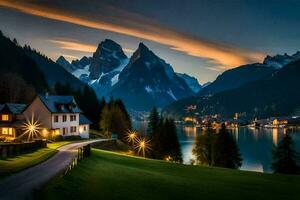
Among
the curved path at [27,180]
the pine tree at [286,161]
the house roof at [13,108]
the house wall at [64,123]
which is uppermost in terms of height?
the house roof at [13,108]

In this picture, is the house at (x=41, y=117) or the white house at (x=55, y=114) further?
the white house at (x=55, y=114)

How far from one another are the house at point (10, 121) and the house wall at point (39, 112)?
2.19 meters

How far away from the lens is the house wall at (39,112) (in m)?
90.0

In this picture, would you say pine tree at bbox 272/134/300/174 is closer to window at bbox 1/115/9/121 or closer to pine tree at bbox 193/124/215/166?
pine tree at bbox 193/124/215/166

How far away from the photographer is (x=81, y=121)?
339 feet

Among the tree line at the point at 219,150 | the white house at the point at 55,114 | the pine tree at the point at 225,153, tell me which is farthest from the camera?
the tree line at the point at 219,150

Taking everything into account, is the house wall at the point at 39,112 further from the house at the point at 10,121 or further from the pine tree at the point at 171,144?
the pine tree at the point at 171,144

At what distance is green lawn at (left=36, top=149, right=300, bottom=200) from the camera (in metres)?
27.2

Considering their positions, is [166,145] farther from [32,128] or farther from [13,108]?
[13,108]

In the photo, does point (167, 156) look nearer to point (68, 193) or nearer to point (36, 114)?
point (36, 114)

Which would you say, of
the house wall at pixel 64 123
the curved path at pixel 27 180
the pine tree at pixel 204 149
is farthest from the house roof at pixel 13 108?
the curved path at pixel 27 180

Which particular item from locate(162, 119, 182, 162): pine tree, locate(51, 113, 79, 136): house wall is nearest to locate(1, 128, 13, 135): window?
locate(51, 113, 79, 136): house wall

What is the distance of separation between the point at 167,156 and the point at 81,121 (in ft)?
84.9

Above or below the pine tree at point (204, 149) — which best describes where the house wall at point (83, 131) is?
above
